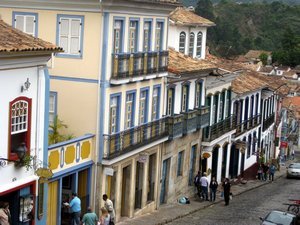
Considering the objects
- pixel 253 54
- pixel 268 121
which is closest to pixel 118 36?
pixel 268 121

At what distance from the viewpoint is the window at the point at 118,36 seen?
25.3 meters

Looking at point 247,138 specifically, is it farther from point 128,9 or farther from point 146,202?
point 128,9

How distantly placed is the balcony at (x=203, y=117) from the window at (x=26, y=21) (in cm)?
1157

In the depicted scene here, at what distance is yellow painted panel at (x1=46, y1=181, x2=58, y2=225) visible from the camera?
74.0 feet

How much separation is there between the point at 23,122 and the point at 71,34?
591cm

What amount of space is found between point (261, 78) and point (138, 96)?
86.6 ft

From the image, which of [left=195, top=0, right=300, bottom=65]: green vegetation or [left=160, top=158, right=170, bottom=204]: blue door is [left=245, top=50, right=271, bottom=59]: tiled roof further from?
[left=160, top=158, right=170, bottom=204]: blue door

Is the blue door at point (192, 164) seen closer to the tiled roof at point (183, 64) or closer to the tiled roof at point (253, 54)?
the tiled roof at point (183, 64)

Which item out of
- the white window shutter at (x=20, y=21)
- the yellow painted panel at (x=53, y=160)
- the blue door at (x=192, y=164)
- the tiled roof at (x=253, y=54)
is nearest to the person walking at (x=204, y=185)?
the blue door at (x=192, y=164)

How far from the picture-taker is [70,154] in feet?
77.3

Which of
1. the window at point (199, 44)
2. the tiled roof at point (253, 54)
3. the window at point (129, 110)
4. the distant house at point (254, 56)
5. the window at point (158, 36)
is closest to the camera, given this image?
the window at point (129, 110)

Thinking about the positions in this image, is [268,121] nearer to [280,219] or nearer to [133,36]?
[133,36]

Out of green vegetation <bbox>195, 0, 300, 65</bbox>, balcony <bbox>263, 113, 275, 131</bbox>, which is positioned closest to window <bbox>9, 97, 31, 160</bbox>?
balcony <bbox>263, 113, 275, 131</bbox>

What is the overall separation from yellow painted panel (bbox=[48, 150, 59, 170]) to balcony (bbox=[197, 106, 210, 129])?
44.0 ft
